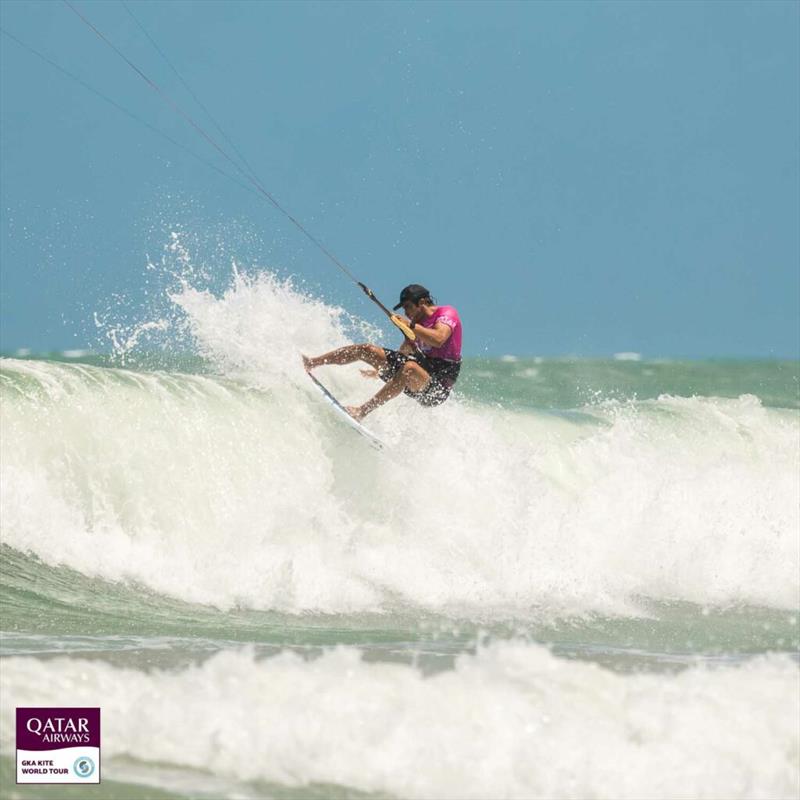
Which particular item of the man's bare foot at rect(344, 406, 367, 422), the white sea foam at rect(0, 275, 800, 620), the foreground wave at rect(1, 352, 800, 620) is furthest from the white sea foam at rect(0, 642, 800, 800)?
the man's bare foot at rect(344, 406, 367, 422)

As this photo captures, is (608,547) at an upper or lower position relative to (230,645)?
upper

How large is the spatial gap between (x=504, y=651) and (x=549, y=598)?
2.92 meters

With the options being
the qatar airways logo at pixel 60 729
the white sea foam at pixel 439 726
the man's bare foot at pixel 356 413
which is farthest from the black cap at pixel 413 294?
the qatar airways logo at pixel 60 729

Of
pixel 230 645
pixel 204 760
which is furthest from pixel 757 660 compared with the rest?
pixel 204 760

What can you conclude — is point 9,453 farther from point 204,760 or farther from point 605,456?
point 605,456

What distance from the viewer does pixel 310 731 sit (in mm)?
5176

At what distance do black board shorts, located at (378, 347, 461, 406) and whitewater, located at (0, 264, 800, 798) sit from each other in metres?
0.93

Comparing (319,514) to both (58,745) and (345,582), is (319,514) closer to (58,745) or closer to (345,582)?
(345,582)

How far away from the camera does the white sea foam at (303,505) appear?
8.98 m

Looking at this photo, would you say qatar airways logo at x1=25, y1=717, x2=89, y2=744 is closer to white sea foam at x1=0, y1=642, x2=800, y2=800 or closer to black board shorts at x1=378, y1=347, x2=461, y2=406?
white sea foam at x1=0, y1=642, x2=800, y2=800

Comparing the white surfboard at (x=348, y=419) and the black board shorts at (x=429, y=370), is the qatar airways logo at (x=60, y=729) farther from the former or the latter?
the white surfboard at (x=348, y=419)

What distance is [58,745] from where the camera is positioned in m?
4.91

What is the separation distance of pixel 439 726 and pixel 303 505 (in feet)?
16.4

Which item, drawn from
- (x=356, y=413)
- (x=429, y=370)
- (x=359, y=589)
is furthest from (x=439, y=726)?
(x=356, y=413)
